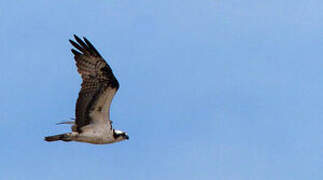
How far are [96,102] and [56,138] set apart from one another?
1321 mm

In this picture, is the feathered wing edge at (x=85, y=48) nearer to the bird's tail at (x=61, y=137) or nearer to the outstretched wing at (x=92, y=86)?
the outstretched wing at (x=92, y=86)

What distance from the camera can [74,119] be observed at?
21.7m

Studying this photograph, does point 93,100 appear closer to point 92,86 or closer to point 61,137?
point 92,86

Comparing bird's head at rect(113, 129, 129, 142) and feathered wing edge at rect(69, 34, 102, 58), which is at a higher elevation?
feathered wing edge at rect(69, 34, 102, 58)

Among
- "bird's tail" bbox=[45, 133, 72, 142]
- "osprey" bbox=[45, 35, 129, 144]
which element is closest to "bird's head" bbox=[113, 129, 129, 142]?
"osprey" bbox=[45, 35, 129, 144]

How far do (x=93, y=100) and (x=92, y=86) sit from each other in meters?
0.37

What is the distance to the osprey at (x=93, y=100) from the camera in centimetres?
2139

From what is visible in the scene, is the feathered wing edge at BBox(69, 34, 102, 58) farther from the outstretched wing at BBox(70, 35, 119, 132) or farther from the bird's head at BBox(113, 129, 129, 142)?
the bird's head at BBox(113, 129, 129, 142)

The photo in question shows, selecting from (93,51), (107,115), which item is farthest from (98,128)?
(93,51)

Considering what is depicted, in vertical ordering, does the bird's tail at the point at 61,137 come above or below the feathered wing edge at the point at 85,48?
below

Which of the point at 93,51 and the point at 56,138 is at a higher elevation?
the point at 93,51

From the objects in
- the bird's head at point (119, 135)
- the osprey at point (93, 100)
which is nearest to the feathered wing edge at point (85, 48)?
the osprey at point (93, 100)

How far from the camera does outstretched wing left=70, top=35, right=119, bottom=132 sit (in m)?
21.4

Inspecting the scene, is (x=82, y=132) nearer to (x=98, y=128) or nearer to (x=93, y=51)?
(x=98, y=128)
